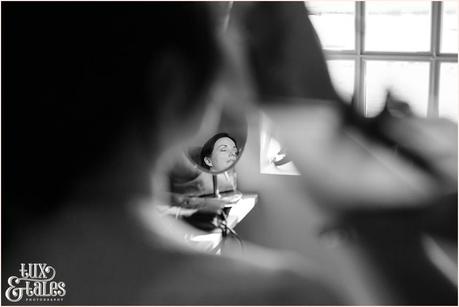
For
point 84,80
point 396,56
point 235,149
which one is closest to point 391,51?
point 396,56

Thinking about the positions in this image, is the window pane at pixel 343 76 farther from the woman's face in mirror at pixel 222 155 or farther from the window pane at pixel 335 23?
the woman's face in mirror at pixel 222 155

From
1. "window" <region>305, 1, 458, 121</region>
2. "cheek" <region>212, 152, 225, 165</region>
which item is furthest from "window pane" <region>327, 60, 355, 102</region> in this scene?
"cheek" <region>212, 152, 225, 165</region>

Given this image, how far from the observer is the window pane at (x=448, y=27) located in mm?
1826

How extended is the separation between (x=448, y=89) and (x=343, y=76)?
0.28 meters


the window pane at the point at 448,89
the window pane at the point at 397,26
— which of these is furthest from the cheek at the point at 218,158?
the window pane at the point at 448,89

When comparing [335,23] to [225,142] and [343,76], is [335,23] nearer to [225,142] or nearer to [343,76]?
[343,76]

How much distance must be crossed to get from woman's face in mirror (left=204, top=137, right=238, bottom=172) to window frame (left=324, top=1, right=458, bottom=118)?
1.15 ft

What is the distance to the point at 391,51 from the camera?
1.84m

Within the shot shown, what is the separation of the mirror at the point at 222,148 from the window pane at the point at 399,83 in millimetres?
355

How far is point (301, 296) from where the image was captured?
1.92 meters

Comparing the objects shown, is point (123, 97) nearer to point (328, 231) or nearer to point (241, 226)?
point (241, 226)

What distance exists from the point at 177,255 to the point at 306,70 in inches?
24.5

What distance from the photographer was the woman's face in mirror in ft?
6.20

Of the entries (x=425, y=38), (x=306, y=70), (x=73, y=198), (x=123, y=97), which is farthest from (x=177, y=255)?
(x=425, y=38)
